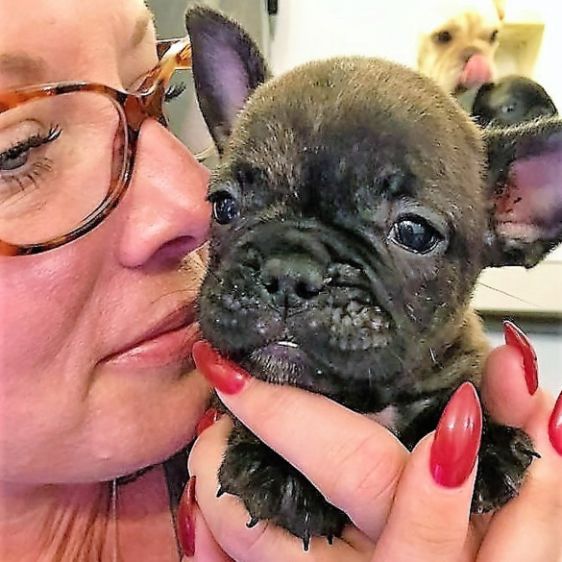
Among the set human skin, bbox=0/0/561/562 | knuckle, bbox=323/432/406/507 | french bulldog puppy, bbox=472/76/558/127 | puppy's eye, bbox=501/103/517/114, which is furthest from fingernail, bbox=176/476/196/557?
puppy's eye, bbox=501/103/517/114

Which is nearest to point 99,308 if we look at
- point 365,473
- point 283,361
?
point 283,361

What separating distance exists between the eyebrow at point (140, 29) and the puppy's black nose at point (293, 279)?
42 cm

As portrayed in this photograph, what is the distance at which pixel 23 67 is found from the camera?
3.08 feet

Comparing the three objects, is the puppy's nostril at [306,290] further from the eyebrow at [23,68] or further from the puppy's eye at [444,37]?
the puppy's eye at [444,37]

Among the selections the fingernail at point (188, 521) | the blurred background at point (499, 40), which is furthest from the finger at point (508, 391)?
the blurred background at point (499, 40)

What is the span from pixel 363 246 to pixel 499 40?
1670 mm

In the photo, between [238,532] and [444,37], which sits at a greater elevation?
[238,532]

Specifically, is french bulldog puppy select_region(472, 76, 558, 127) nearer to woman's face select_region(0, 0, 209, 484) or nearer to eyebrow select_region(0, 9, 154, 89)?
woman's face select_region(0, 0, 209, 484)

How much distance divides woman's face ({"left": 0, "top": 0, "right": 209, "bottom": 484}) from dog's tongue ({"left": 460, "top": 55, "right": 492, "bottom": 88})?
1.07 meters

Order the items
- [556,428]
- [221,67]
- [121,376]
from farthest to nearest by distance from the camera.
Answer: [221,67], [121,376], [556,428]

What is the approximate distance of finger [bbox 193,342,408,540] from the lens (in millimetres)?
840

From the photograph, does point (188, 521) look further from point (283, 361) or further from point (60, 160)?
point (60, 160)

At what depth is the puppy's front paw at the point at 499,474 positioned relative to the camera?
0.87 meters

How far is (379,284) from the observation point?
0.88 metres
